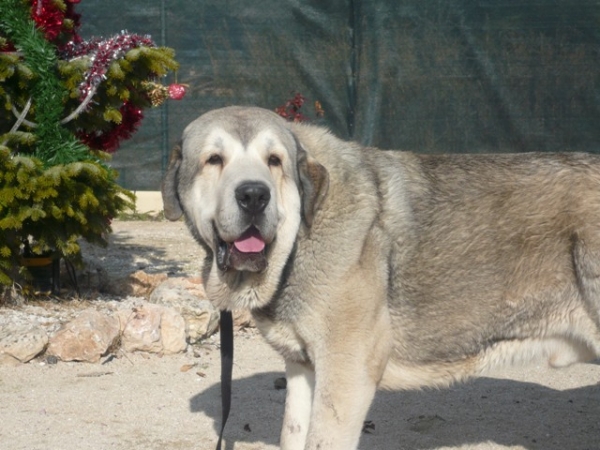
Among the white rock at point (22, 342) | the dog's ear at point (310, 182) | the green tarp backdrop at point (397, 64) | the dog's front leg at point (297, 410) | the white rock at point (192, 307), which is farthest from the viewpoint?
the green tarp backdrop at point (397, 64)

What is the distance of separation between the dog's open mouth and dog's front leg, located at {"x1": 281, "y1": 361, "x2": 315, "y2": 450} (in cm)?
75

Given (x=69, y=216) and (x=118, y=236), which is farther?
(x=118, y=236)

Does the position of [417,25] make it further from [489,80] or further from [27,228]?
[27,228]

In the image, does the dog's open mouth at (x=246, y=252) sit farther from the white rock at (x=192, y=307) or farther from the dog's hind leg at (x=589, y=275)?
the white rock at (x=192, y=307)

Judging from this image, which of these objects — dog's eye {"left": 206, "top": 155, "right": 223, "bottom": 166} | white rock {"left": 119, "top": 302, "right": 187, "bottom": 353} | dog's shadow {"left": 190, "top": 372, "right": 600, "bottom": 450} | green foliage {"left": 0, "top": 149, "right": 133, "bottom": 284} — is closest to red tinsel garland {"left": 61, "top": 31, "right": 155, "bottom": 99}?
green foliage {"left": 0, "top": 149, "right": 133, "bottom": 284}

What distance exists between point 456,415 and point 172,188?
2.25 metres

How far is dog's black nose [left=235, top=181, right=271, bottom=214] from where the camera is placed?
3.71m

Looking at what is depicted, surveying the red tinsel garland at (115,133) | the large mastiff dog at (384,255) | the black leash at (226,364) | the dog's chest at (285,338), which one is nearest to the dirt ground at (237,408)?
the black leash at (226,364)

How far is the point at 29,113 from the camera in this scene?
21.7ft

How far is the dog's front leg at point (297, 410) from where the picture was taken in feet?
14.7

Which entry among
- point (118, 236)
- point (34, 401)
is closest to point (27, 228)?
point (34, 401)

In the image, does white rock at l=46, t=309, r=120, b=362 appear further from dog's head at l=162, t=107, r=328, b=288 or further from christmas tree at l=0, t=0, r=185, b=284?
dog's head at l=162, t=107, r=328, b=288

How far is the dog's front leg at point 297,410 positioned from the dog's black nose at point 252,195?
3.36 feet

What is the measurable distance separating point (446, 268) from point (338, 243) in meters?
0.50
